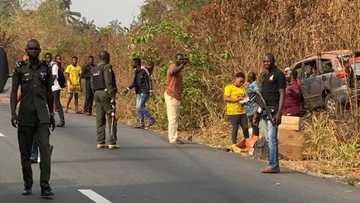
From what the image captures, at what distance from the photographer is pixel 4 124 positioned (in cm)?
1777

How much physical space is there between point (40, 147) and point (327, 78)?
914cm

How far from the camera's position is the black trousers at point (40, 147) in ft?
28.0

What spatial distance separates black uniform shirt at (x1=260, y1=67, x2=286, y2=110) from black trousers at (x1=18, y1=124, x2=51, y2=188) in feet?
11.9

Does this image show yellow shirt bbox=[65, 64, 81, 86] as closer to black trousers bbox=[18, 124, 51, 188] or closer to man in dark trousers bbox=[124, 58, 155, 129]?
man in dark trousers bbox=[124, 58, 155, 129]

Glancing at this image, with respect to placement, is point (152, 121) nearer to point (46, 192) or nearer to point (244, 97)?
point (244, 97)

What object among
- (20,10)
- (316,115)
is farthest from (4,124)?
(20,10)

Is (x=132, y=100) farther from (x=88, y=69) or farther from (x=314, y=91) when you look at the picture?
(x=314, y=91)

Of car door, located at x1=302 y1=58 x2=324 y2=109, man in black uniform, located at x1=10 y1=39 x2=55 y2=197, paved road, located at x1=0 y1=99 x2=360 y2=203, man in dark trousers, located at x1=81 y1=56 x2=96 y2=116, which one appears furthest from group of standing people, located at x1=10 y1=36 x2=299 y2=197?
man in dark trousers, located at x1=81 y1=56 x2=96 y2=116

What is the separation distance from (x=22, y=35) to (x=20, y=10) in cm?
598

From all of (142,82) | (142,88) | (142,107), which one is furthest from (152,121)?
(142,82)

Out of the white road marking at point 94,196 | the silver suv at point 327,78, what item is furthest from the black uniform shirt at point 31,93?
the silver suv at point 327,78

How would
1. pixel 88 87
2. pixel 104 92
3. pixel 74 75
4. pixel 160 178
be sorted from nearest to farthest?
pixel 160 178
pixel 104 92
pixel 88 87
pixel 74 75

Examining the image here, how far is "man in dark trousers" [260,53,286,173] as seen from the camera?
10.7m

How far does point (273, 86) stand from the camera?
10.8 meters
